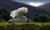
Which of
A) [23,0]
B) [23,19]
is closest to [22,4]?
[23,0]

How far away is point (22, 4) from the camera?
1.31 metres

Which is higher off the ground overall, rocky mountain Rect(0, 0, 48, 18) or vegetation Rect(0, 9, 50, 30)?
rocky mountain Rect(0, 0, 48, 18)

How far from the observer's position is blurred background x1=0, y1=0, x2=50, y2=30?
1.27 meters

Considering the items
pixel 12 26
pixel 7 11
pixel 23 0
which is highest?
pixel 23 0

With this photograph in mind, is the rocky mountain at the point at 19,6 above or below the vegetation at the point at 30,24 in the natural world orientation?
above

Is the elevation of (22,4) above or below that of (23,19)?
above

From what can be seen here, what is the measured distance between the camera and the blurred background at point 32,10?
4.16 ft

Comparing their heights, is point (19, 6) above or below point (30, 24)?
above

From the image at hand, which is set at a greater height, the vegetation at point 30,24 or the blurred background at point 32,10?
the blurred background at point 32,10

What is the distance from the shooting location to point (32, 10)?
1295 millimetres

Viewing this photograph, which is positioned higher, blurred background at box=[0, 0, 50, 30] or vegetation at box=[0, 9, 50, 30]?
blurred background at box=[0, 0, 50, 30]

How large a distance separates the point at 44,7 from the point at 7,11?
342 millimetres

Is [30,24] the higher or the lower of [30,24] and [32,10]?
the lower

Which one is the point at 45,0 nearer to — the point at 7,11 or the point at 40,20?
the point at 40,20
